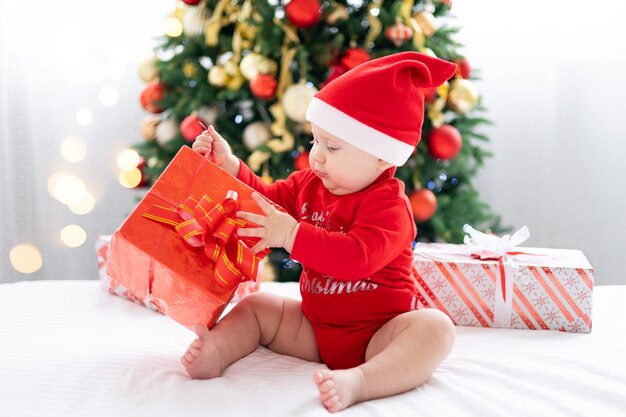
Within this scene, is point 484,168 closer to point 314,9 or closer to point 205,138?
point 314,9

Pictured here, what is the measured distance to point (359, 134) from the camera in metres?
1.08

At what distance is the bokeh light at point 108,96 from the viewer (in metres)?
2.38

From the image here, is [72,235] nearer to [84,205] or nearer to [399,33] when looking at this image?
[84,205]

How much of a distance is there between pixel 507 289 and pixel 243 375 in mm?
597

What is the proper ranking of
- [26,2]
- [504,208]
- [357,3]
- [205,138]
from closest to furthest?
[205,138]
[357,3]
[26,2]
[504,208]

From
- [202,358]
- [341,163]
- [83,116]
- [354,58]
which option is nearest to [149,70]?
[83,116]

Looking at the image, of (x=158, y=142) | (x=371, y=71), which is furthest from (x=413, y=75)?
(x=158, y=142)

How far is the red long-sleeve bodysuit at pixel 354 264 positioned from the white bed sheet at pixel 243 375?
3.4 inches

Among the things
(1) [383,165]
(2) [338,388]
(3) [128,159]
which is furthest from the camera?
(3) [128,159]

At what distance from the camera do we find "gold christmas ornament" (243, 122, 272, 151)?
6.30ft

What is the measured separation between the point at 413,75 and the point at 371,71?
0.07 m

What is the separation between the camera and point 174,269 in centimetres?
100

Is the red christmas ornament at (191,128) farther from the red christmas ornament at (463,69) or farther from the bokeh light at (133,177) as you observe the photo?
the red christmas ornament at (463,69)

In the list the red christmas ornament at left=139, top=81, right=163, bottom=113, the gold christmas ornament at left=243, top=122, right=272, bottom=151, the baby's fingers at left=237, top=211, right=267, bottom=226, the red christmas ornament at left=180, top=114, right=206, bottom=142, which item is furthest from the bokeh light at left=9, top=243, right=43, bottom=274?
the baby's fingers at left=237, top=211, right=267, bottom=226
